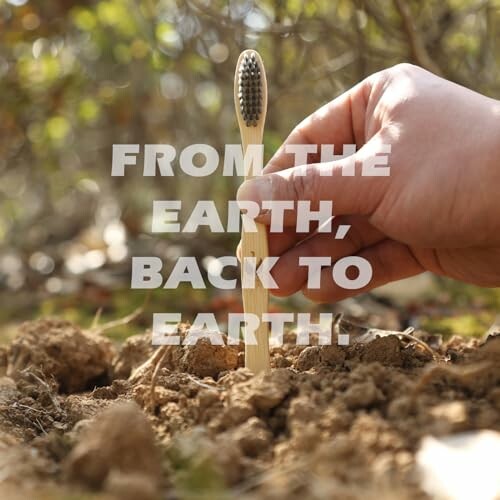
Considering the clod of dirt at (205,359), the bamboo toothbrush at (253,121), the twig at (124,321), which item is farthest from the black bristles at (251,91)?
the twig at (124,321)

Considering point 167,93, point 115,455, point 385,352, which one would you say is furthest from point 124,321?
point 167,93

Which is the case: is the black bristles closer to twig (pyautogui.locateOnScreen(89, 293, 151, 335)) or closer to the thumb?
the thumb

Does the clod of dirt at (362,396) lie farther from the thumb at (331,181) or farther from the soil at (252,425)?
the thumb at (331,181)

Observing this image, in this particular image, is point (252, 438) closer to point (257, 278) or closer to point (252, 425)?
point (252, 425)

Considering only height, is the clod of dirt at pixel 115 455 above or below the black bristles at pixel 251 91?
below

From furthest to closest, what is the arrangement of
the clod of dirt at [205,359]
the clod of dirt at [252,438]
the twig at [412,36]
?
the twig at [412,36] < the clod of dirt at [205,359] < the clod of dirt at [252,438]

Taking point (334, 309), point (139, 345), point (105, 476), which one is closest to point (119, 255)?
point (334, 309)
